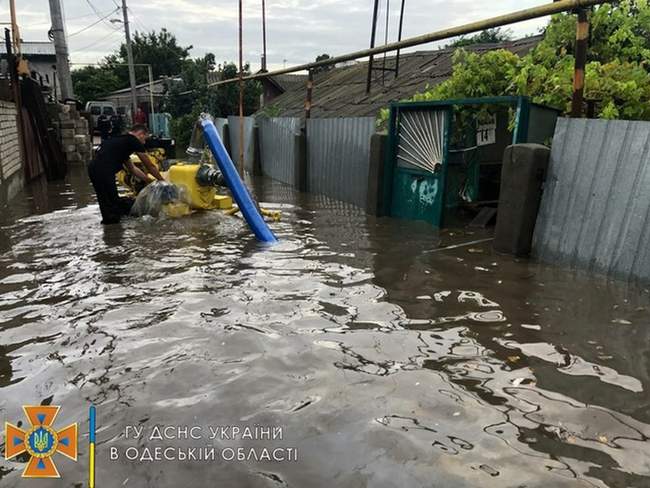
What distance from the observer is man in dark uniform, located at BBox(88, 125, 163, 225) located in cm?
776

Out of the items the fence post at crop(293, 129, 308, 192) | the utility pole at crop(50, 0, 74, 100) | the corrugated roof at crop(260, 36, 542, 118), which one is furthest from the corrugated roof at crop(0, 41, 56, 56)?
the fence post at crop(293, 129, 308, 192)

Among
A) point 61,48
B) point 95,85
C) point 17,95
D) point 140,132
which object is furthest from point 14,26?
point 95,85

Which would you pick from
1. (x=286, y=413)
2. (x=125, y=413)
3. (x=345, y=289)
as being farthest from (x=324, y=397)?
(x=345, y=289)

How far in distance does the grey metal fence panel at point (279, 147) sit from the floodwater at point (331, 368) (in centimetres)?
820

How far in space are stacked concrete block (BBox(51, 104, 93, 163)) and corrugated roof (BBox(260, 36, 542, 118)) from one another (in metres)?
7.16

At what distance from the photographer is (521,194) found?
229 inches

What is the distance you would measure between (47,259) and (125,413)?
3841 millimetres

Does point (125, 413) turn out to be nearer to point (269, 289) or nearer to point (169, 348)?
point (169, 348)

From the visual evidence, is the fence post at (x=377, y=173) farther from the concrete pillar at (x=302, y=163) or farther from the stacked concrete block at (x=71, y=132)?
the stacked concrete block at (x=71, y=132)

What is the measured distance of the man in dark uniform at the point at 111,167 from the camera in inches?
306

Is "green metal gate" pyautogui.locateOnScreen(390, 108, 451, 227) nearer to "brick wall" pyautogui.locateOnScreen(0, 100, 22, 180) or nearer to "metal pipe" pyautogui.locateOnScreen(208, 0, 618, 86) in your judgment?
"metal pipe" pyautogui.locateOnScreen(208, 0, 618, 86)

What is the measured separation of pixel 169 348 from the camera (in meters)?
3.50

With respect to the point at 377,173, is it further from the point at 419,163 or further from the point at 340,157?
the point at 340,157

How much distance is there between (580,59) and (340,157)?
600 cm
